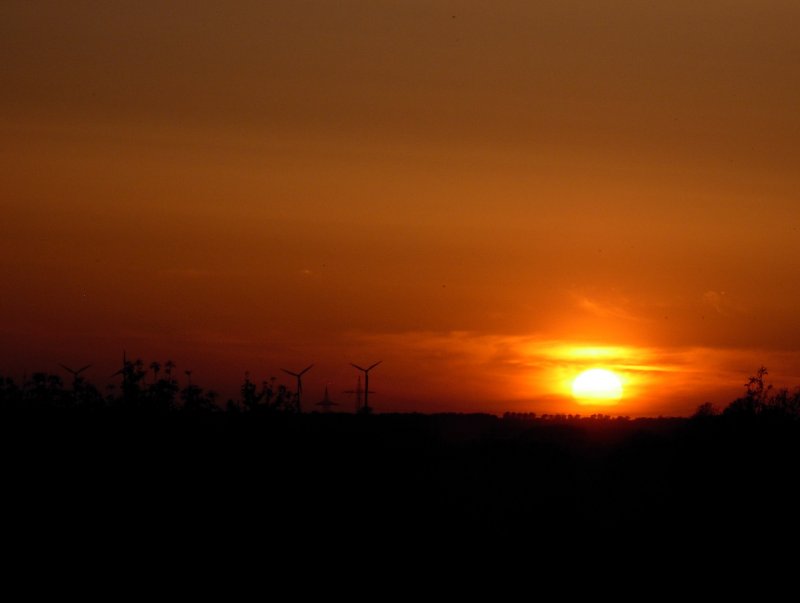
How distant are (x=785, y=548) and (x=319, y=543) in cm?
1516

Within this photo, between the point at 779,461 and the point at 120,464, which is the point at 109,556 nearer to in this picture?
the point at 120,464

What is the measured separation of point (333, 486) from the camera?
41.2 meters

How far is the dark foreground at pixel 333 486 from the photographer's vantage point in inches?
1473

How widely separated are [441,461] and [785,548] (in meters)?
15.4

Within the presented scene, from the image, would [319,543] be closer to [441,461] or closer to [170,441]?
[170,441]

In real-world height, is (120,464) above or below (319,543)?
above

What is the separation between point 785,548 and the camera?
39.8m

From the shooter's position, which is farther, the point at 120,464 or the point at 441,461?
the point at 441,461

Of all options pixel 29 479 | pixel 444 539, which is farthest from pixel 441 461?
pixel 29 479

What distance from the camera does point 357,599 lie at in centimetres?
3459

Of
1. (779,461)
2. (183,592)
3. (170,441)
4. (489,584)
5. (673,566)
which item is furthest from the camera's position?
(779,461)

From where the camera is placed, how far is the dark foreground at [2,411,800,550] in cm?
3741

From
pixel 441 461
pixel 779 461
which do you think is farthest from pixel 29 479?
pixel 779 461

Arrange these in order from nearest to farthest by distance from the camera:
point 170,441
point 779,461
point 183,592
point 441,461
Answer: point 183,592 → point 170,441 → point 779,461 → point 441,461
